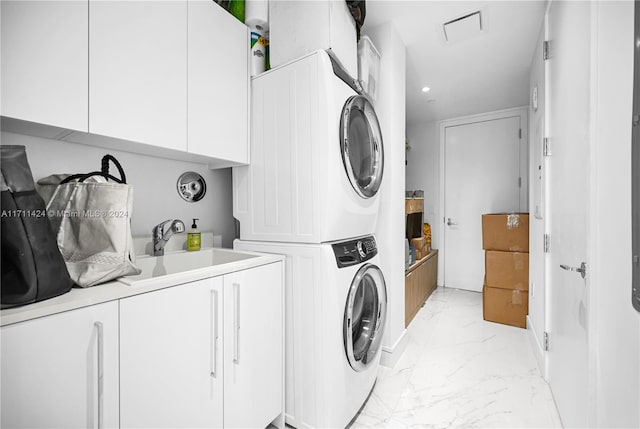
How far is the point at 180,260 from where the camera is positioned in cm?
149

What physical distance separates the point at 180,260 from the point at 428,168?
380 centimetres

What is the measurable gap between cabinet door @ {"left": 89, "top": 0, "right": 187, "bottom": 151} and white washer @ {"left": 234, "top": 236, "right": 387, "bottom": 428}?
76 cm

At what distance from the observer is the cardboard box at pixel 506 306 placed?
8.86ft

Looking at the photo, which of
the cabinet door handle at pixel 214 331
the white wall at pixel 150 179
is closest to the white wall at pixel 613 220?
the cabinet door handle at pixel 214 331

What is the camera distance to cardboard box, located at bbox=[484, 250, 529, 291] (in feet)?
8.89

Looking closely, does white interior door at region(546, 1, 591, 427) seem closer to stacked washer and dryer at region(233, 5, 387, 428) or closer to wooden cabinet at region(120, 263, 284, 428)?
stacked washer and dryer at region(233, 5, 387, 428)

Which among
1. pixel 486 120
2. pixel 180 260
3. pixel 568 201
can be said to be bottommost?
pixel 180 260

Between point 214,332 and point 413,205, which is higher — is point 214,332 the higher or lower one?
the lower one

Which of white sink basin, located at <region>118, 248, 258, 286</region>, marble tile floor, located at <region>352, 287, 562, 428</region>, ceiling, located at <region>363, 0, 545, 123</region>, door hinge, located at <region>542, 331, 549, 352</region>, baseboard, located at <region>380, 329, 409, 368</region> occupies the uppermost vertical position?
ceiling, located at <region>363, 0, 545, 123</region>

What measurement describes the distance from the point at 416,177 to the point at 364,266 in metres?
3.23

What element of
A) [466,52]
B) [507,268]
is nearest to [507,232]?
[507,268]

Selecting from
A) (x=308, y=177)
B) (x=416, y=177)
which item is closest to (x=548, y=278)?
(x=308, y=177)

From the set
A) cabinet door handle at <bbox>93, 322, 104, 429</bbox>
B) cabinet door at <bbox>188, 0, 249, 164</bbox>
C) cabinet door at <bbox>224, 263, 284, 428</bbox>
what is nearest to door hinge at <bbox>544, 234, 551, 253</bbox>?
cabinet door at <bbox>224, 263, 284, 428</bbox>

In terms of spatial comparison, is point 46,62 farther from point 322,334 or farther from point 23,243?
point 322,334
